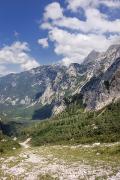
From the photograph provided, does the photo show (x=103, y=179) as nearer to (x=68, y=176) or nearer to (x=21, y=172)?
(x=68, y=176)

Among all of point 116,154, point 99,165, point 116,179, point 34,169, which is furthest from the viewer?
point 116,154

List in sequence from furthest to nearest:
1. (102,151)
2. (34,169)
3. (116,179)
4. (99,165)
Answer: (102,151) < (34,169) < (99,165) < (116,179)

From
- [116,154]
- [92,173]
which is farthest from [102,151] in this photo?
[92,173]

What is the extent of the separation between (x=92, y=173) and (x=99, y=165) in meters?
6.86

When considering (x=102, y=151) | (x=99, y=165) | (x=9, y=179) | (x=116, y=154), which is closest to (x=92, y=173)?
(x=99, y=165)

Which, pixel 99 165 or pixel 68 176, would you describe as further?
pixel 99 165

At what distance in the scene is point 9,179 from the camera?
48.7 m

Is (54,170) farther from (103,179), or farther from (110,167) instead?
(103,179)

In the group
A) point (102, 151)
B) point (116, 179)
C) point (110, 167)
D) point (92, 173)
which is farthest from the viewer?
point (102, 151)

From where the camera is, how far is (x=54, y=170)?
51.5 m

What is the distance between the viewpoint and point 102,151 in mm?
79062

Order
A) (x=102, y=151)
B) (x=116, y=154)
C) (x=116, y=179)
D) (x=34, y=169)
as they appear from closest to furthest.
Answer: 1. (x=116, y=179)
2. (x=34, y=169)
3. (x=116, y=154)
4. (x=102, y=151)

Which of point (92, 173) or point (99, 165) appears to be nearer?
point (92, 173)

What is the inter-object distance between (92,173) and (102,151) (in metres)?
34.5
